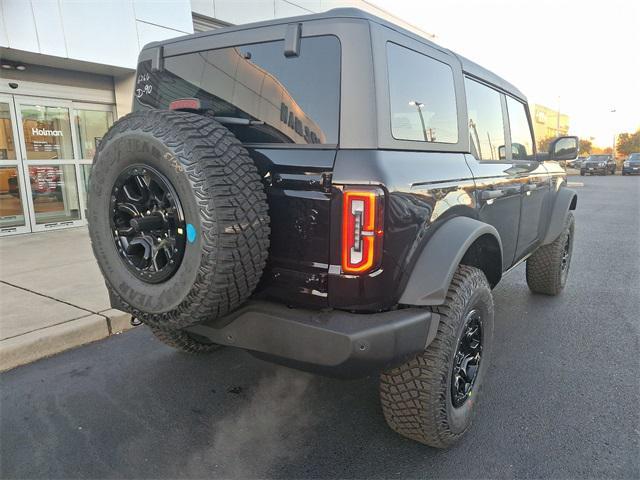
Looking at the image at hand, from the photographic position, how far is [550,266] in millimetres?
4543

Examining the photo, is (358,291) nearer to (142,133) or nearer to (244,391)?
(142,133)

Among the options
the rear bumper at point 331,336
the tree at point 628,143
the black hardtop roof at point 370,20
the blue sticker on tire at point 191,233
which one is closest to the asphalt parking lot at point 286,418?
the rear bumper at point 331,336

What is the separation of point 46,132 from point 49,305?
556cm

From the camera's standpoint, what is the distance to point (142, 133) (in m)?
1.95

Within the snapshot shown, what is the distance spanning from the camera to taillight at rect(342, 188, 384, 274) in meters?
1.84

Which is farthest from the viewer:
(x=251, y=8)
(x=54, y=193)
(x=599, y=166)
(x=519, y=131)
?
(x=599, y=166)

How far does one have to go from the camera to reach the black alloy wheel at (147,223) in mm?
1948

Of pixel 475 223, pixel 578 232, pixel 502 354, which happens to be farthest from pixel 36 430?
pixel 578 232

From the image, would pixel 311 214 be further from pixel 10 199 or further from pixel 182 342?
pixel 10 199

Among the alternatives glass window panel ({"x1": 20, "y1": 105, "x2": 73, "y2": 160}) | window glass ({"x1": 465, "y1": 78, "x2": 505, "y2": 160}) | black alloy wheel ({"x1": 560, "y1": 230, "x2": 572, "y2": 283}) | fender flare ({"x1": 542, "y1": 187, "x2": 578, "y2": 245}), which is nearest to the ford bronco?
window glass ({"x1": 465, "y1": 78, "x2": 505, "y2": 160})

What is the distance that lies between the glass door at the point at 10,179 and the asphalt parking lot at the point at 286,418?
5583 mm

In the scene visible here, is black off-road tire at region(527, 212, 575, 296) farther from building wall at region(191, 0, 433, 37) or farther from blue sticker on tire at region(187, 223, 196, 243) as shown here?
building wall at region(191, 0, 433, 37)

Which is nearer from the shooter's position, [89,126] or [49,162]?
[49,162]

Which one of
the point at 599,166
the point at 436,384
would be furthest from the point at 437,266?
the point at 599,166
